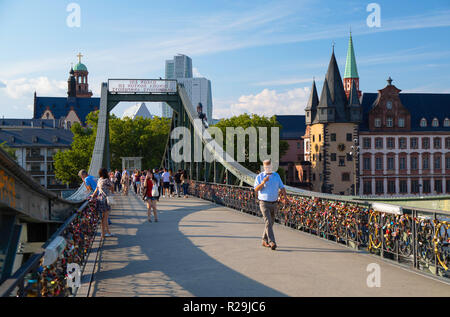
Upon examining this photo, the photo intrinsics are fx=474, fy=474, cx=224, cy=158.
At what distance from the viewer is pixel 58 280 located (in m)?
4.78

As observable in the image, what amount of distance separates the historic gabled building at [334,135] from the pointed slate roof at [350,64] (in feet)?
61.8

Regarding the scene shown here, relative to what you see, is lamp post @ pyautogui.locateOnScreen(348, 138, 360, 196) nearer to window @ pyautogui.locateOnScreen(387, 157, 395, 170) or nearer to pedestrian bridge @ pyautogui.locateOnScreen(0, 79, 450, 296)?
window @ pyautogui.locateOnScreen(387, 157, 395, 170)

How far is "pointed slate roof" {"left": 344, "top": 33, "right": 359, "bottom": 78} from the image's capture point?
298 ft

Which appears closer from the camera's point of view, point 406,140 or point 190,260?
point 190,260

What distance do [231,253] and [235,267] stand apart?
116cm

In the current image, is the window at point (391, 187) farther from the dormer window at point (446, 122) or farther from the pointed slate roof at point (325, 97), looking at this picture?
the pointed slate roof at point (325, 97)

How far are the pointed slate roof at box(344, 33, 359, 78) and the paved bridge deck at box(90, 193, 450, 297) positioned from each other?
84.8 meters

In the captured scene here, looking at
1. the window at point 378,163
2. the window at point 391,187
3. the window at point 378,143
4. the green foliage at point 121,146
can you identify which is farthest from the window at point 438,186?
the green foliage at point 121,146

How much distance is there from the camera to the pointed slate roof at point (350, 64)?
298 feet

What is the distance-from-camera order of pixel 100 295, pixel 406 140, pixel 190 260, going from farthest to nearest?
pixel 406 140 < pixel 190 260 < pixel 100 295

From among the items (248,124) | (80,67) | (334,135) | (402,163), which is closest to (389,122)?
(402,163)
